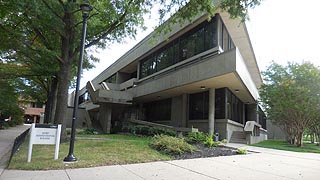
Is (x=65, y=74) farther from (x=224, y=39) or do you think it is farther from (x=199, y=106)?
(x=224, y=39)

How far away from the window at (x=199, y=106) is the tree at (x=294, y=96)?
16.1 feet

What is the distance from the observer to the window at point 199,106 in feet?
63.5

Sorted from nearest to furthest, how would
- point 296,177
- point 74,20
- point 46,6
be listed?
point 296,177
point 46,6
point 74,20

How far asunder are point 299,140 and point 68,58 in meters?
16.5

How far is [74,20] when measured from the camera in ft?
45.6

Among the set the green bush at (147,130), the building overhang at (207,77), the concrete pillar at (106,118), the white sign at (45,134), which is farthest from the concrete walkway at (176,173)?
the concrete pillar at (106,118)

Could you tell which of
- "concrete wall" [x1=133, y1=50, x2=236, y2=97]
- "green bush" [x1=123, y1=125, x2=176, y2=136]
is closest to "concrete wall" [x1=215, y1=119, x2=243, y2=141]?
"green bush" [x1=123, y1=125, x2=176, y2=136]

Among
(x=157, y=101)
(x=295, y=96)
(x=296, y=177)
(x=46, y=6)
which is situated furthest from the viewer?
(x=157, y=101)

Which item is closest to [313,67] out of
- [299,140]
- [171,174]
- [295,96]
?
[295,96]

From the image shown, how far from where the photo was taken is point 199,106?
20.0m

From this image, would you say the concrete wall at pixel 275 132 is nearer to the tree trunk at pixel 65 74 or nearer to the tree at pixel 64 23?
the tree at pixel 64 23

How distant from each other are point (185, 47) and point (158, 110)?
7757 mm

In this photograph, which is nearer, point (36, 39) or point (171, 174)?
point (171, 174)

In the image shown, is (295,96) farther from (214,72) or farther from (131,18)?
(131,18)
